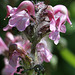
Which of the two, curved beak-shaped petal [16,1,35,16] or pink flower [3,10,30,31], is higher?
curved beak-shaped petal [16,1,35,16]

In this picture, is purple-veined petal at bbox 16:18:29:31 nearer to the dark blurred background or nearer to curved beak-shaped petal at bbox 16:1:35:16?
curved beak-shaped petal at bbox 16:1:35:16

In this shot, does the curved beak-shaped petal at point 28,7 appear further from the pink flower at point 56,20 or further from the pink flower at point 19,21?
the pink flower at point 56,20

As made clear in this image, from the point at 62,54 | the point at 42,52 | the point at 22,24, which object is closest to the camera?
the point at 22,24

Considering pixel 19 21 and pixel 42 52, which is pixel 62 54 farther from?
pixel 19 21

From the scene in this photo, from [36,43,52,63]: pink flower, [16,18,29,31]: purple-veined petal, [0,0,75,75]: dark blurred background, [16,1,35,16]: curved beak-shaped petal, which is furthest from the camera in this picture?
[0,0,75,75]: dark blurred background

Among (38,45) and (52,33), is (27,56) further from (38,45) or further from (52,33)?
(52,33)

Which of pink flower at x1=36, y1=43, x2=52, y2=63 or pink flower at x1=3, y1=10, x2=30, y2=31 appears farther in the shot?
pink flower at x1=36, y1=43, x2=52, y2=63

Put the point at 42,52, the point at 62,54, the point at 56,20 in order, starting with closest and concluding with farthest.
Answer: the point at 56,20, the point at 42,52, the point at 62,54

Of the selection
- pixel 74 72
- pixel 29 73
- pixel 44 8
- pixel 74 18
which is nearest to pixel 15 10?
pixel 44 8

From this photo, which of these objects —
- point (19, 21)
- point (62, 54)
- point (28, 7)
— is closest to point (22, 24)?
point (19, 21)

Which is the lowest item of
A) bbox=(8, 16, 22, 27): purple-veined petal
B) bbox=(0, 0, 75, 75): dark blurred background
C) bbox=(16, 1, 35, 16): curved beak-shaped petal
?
bbox=(8, 16, 22, 27): purple-veined petal

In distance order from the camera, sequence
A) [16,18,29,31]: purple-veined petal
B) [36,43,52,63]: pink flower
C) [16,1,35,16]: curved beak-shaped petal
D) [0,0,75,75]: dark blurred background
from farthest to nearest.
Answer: [0,0,75,75]: dark blurred background → [36,43,52,63]: pink flower → [16,1,35,16]: curved beak-shaped petal → [16,18,29,31]: purple-veined petal

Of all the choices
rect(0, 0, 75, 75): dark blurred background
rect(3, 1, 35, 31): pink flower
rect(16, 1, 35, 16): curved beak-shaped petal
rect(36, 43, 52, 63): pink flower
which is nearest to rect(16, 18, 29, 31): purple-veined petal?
rect(3, 1, 35, 31): pink flower

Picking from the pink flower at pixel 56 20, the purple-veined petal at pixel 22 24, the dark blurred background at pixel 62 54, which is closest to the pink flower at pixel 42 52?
the pink flower at pixel 56 20
